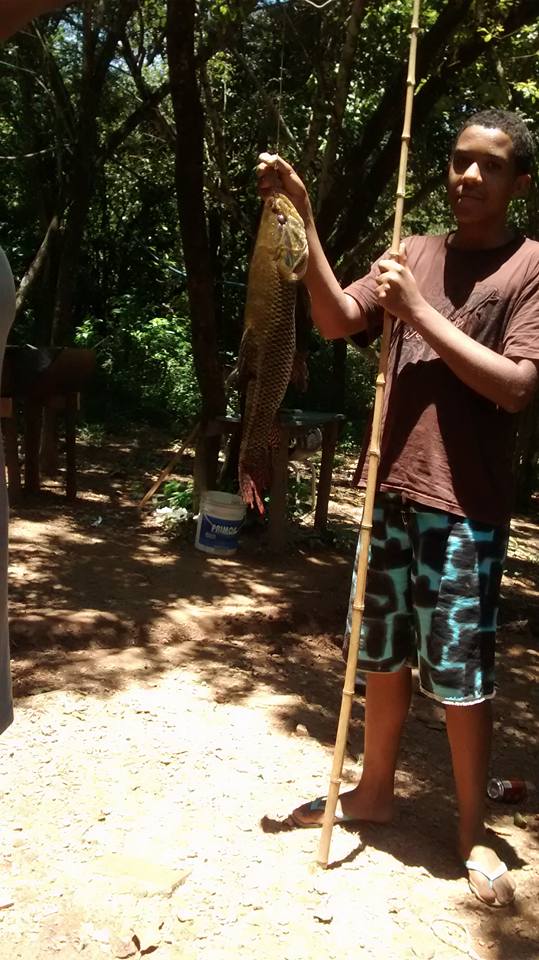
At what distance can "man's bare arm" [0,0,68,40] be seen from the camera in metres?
1.52

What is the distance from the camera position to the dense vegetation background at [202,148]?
642 centimetres

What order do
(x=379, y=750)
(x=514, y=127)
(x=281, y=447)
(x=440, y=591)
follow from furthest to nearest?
1. (x=281, y=447)
2. (x=379, y=750)
3. (x=440, y=591)
4. (x=514, y=127)

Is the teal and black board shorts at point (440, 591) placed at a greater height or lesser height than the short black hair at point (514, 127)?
lesser

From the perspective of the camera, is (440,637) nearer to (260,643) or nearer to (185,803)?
(185,803)

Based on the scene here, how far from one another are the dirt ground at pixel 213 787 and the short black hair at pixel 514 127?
1951 millimetres

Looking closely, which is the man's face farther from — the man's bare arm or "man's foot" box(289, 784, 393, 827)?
"man's foot" box(289, 784, 393, 827)

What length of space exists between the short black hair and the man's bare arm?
3.89 feet

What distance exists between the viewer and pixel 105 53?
27.3 feet

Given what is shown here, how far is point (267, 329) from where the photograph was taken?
2207mm

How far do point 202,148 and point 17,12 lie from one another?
183 inches

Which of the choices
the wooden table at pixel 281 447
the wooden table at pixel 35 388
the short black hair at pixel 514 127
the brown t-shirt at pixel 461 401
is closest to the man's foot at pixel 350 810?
the brown t-shirt at pixel 461 401

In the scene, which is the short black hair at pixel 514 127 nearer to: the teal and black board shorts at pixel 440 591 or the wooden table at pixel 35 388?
the teal and black board shorts at pixel 440 591

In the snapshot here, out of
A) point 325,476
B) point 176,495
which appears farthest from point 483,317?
point 176,495

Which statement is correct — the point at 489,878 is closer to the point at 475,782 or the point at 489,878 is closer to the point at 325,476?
the point at 475,782
